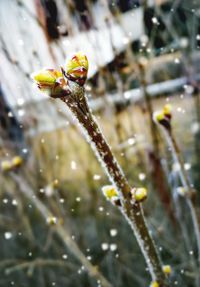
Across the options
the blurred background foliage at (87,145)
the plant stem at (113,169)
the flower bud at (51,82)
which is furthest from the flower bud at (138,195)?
the blurred background foliage at (87,145)

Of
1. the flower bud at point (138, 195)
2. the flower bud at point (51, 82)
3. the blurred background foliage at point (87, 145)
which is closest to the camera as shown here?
the flower bud at point (51, 82)

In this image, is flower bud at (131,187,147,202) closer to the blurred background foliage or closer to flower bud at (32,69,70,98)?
flower bud at (32,69,70,98)

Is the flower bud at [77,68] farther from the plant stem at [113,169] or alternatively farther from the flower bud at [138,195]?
the flower bud at [138,195]

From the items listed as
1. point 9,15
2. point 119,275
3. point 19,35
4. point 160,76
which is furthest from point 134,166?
point 9,15

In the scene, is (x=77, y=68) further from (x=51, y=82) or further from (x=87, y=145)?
(x=87, y=145)

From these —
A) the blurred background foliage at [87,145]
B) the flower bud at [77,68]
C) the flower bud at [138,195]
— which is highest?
the blurred background foliage at [87,145]

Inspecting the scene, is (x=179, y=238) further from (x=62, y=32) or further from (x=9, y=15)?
(x=9, y=15)

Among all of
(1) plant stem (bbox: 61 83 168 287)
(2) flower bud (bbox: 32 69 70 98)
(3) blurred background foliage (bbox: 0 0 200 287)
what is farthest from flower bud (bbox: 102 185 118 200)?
(3) blurred background foliage (bbox: 0 0 200 287)
